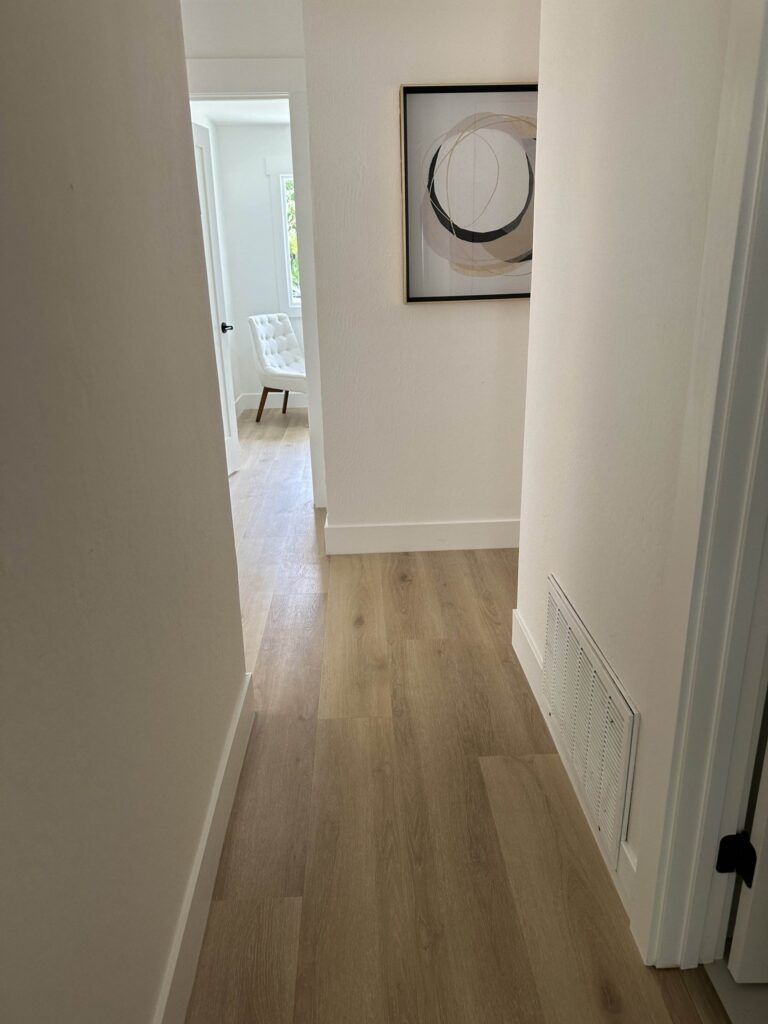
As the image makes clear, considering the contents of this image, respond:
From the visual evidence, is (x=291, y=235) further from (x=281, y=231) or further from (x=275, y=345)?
(x=275, y=345)

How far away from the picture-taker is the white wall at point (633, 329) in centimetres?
127

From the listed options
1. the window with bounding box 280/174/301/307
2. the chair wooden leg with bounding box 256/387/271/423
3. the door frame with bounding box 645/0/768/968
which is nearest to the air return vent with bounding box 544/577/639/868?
the door frame with bounding box 645/0/768/968

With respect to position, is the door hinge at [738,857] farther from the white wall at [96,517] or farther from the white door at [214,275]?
the white door at [214,275]

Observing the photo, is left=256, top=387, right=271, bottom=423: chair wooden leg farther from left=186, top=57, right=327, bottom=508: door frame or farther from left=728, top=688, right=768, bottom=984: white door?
left=728, top=688, right=768, bottom=984: white door

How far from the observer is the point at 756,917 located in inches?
55.4

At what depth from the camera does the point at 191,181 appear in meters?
1.80

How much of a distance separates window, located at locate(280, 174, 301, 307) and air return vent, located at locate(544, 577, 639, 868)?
5.52 m

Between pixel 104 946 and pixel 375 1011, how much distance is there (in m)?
0.65

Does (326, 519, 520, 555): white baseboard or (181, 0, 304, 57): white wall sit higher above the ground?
(181, 0, 304, 57): white wall

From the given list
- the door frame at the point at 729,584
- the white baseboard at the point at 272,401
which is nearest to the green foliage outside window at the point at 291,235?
the white baseboard at the point at 272,401

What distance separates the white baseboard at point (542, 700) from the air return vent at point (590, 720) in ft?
0.07

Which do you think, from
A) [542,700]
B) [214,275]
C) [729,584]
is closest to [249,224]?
[214,275]

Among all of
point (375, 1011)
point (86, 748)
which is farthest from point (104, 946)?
point (375, 1011)

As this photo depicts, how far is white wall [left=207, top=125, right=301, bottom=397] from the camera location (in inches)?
263
